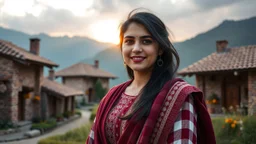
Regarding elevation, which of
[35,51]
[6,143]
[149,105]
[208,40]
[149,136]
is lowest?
[6,143]

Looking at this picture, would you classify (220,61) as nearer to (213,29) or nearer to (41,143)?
(41,143)

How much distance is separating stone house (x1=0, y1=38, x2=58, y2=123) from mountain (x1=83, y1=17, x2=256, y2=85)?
1148 centimetres

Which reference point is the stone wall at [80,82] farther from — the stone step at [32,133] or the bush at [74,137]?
the bush at [74,137]

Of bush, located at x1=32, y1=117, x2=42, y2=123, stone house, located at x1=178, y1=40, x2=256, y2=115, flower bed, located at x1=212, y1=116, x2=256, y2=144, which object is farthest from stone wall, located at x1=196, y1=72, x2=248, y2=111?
bush, located at x1=32, y1=117, x2=42, y2=123

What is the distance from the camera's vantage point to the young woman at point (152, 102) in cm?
132

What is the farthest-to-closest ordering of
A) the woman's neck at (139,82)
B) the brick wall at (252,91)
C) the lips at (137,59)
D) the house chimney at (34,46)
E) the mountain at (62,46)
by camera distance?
the mountain at (62,46)
the house chimney at (34,46)
the brick wall at (252,91)
the woman's neck at (139,82)
the lips at (137,59)

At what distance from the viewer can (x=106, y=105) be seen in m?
1.80

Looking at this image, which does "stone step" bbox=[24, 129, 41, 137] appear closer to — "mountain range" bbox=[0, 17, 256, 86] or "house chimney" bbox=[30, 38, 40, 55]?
"mountain range" bbox=[0, 17, 256, 86]

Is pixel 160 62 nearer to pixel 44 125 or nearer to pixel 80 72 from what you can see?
pixel 44 125

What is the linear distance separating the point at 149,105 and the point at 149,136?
18 cm

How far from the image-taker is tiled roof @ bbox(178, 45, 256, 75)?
1342cm

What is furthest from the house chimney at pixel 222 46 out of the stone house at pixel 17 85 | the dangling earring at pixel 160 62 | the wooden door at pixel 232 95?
the dangling earring at pixel 160 62

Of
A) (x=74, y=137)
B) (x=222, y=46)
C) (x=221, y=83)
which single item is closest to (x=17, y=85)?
(x=74, y=137)

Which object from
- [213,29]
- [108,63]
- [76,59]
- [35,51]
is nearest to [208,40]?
[213,29]
